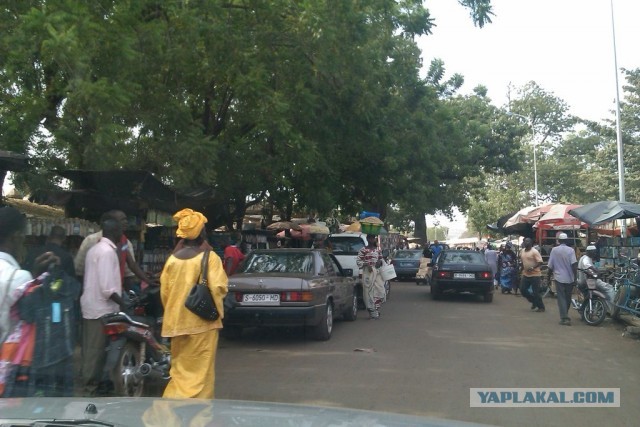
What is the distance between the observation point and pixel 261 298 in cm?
Answer: 993

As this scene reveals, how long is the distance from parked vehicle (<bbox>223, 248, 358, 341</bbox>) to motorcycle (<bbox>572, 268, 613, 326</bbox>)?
525cm

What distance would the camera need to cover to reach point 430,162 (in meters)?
24.5

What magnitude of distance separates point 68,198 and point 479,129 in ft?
88.0

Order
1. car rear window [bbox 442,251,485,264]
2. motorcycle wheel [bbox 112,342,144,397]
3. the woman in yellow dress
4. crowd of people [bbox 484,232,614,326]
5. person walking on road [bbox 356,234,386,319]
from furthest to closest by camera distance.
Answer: car rear window [bbox 442,251,485,264] < person walking on road [bbox 356,234,386,319] < crowd of people [bbox 484,232,614,326] < motorcycle wheel [bbox 112,342,144,397] < the woman in yellow dress

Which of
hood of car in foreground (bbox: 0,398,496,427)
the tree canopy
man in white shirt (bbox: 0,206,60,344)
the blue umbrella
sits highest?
the tree canopy

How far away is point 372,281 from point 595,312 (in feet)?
14.6

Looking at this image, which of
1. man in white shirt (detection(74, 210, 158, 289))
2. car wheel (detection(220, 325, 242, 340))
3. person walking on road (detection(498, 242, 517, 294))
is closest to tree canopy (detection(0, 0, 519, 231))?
man in white shirt (detection(74, 210, 158, 289))

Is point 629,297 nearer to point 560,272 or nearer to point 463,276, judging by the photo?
point 560,272

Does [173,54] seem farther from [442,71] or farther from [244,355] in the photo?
[442,71]

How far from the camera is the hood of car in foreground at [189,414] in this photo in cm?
261

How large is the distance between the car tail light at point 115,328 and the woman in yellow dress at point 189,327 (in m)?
1.00

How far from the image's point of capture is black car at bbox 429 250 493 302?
17.7 meters
